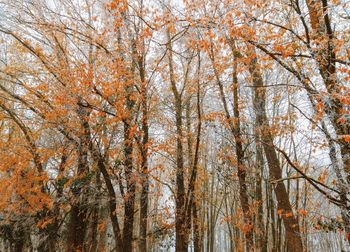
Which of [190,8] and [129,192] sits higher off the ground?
[190,8]

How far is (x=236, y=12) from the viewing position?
508cm

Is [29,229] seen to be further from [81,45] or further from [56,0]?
[56,0]

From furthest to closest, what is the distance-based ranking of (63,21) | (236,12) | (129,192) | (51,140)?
1. (51,140)
2. (63,21)
3. (129,192)
4. (236,12)

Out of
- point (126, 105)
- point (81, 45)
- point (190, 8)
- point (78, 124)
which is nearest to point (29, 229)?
point (78, 124)

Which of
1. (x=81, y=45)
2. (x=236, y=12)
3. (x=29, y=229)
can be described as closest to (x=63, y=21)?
(x=81, y=45)

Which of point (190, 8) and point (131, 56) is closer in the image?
point (190, 8)

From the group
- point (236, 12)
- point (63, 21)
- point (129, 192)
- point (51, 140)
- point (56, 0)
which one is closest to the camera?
point (236, 12)

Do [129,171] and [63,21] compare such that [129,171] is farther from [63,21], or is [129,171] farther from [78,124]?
[63,21]

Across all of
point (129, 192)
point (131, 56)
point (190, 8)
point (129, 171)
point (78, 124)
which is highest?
point (190, 8)

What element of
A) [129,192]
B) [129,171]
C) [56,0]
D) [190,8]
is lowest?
[129,192]

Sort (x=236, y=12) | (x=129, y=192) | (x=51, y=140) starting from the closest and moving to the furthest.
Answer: (x=236, y=12)
(x=129, y=192)
(x=51, y=140)

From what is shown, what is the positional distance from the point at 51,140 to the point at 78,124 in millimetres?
3006

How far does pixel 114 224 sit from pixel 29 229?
4721 millimetres

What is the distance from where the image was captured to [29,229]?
34.9 feet
